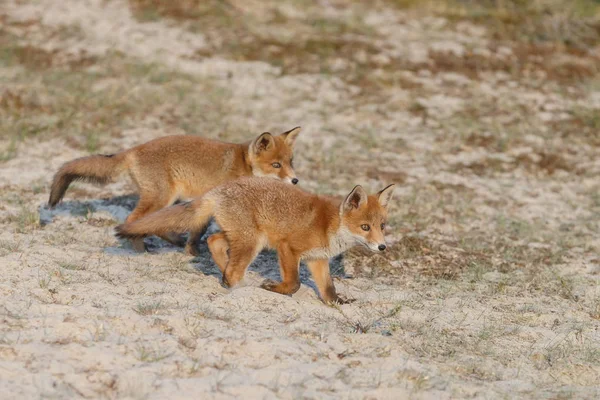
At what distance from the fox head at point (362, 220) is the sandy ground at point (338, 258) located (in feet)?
2.04

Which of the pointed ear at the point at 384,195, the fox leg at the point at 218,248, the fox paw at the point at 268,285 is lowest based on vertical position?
Result: the fox paw at the point at 268,285

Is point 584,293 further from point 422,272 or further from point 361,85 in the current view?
point 361,85

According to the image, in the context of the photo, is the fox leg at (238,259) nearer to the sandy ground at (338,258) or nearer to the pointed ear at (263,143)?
the sandy ground at (338,258)

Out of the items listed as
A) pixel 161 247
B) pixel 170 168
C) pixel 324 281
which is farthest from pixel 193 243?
pixel 324 281

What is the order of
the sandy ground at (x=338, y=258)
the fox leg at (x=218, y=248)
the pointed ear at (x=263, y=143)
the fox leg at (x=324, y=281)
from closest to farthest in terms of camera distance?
the sandy ground at (x=338, y=258) → the fox leg at (x=324, y=281) → the fox leg at (x=218, y=248) → the pointed ear at (x=263, y=143)

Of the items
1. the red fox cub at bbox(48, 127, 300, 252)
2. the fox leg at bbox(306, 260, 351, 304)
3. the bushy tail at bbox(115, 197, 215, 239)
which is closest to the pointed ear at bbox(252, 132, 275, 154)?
the red fox cub at bbox(48, 127, 300, 252)

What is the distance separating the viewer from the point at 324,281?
25.2 feet

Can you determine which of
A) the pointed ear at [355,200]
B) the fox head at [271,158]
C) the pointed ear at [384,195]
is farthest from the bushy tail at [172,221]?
the fox head at [271,158]

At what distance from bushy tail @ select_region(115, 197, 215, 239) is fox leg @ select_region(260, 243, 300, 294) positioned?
0.88 meters

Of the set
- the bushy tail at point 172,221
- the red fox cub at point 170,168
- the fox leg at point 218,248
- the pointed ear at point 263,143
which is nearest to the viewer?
the bushy tail at point 172,221

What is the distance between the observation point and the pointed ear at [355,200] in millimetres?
7660

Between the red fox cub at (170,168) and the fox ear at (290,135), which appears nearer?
the red fox cub at (170,168)

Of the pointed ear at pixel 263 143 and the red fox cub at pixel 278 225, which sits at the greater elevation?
the pointed ear at pixel 263 143

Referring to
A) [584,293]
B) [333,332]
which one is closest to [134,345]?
[333,332]
